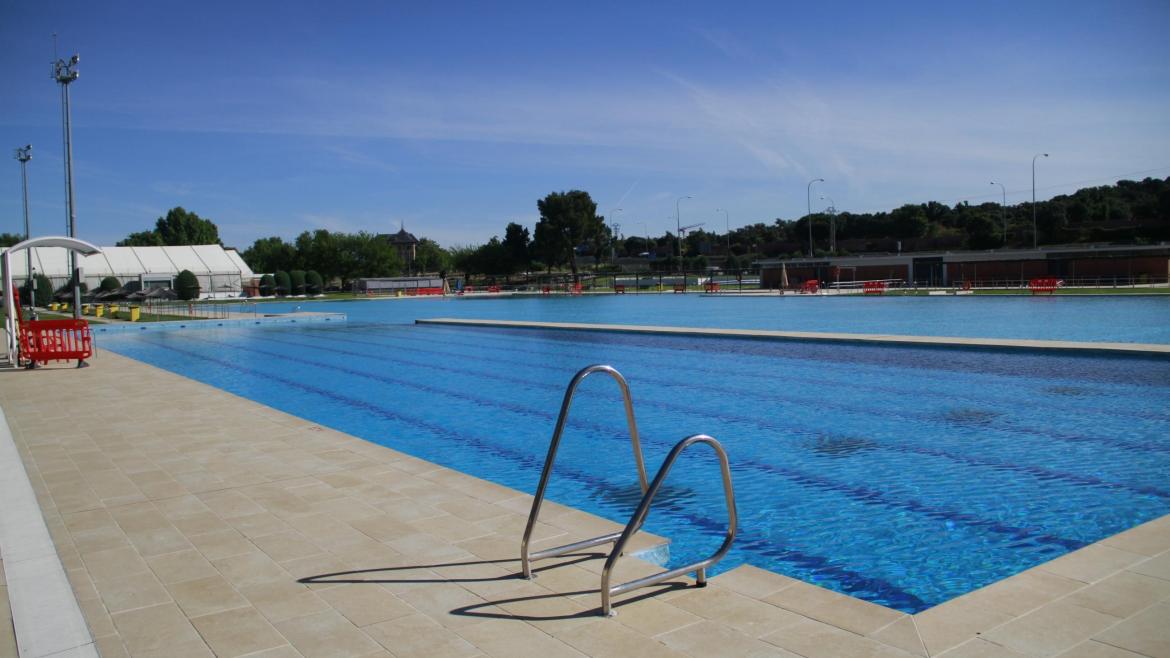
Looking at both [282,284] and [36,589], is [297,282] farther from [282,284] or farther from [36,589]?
[36,589]

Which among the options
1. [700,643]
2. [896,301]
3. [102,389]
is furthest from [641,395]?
[896,301]

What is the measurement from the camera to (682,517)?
6.11 m

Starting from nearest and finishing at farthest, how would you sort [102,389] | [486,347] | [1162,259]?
[102,389] < [486,347] < [1162,259]

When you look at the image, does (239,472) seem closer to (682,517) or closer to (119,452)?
(119,452)

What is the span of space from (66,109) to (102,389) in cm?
1217

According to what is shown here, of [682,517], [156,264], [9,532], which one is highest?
[156,264]

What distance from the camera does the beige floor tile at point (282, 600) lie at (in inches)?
135

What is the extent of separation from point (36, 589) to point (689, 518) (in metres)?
4.10

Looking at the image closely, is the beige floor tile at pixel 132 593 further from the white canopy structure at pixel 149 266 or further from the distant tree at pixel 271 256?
the distant tree at pixel 271 256

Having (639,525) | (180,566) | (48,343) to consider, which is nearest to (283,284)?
(48,343)

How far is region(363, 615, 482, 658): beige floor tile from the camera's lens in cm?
304

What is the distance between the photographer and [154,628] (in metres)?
3.30

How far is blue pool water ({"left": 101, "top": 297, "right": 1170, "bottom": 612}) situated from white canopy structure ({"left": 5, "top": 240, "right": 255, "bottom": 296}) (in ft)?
129

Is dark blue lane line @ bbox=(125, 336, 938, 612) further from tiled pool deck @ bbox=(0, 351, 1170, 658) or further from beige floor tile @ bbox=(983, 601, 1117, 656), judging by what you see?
beige floor tile @ bbox=(983, 601, 1117, 656)
